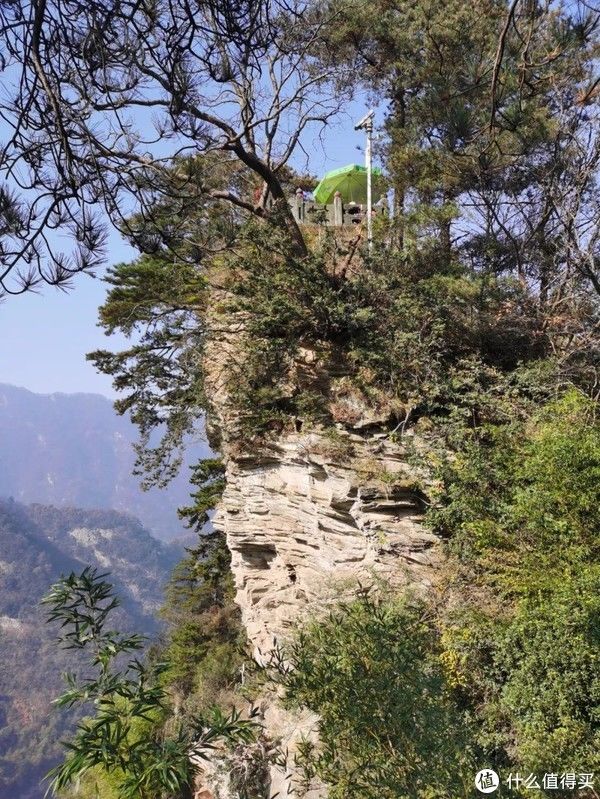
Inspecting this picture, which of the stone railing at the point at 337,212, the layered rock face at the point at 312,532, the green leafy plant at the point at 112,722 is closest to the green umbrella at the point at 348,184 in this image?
the stone railing at the point at 337,212

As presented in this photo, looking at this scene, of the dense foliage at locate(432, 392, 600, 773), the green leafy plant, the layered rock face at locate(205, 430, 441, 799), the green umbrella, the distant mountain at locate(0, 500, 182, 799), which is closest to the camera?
the green leafy plant

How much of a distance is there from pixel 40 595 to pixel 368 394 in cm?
8048

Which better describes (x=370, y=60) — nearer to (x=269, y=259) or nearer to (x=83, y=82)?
(x=269, y=259)

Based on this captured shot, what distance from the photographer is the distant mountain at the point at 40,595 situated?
209 feet

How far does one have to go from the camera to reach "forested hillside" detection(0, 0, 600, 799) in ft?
8.50

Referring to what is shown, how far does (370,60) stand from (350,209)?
7.12 feet

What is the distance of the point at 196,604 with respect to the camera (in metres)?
11.5

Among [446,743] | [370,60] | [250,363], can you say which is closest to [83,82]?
[446,743]

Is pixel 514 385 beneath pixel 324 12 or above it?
beneath

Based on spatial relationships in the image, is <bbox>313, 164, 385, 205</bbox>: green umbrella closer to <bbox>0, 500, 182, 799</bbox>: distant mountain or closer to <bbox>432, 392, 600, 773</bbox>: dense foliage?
<bbox>432, 392, 600, 773</bbox>: dense foliage

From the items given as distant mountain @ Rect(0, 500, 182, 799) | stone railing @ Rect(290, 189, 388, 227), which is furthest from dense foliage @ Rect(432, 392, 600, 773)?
distant mountain @ Rect(0, 500, 182, 799)

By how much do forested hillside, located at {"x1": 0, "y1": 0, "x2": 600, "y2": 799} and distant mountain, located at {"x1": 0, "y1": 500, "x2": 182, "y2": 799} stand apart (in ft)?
139

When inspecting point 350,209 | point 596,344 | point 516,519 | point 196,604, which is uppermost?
point 350,209

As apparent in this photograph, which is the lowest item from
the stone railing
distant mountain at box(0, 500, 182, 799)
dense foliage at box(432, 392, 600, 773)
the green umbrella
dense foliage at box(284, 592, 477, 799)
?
distant mountain at box(0, 500, 182, 799)
